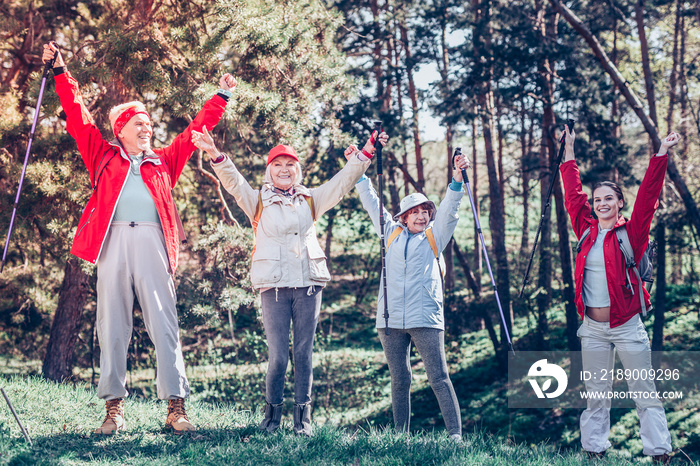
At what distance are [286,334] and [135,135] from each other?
1721 mm

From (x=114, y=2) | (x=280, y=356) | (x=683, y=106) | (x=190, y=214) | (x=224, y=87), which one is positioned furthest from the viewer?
(x=683, y=106)

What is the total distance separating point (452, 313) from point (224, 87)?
34.4ft

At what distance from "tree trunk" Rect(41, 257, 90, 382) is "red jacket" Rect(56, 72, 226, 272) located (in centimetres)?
506

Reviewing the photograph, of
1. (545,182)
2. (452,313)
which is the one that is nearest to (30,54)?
(452,313)

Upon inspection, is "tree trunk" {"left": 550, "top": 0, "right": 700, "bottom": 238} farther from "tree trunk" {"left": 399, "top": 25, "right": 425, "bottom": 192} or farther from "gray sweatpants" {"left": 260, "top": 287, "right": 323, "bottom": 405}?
"gray sweatpants" {"left": 260, "top": 287, "right": 323, "bottom": 405}

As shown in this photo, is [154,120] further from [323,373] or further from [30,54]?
[323,373]

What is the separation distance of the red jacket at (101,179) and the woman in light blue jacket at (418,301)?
4.57 feet

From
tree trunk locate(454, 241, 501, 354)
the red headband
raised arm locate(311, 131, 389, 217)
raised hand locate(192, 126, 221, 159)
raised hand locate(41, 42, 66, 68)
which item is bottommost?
tree trunk locate(454, 241, 501, 354)

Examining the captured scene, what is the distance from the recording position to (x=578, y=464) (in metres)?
3.83

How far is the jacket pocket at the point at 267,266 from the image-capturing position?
13.7 feet

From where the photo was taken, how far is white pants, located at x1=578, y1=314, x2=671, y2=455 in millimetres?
4348

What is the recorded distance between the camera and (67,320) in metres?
8.88

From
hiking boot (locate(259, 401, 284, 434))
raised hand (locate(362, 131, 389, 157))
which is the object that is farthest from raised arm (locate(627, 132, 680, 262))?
hiking boot (locate(259, 401, 284, 434))

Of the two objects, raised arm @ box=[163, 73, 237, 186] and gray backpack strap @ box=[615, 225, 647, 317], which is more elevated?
raised arm @ box=[163, 73, 237, 186]
